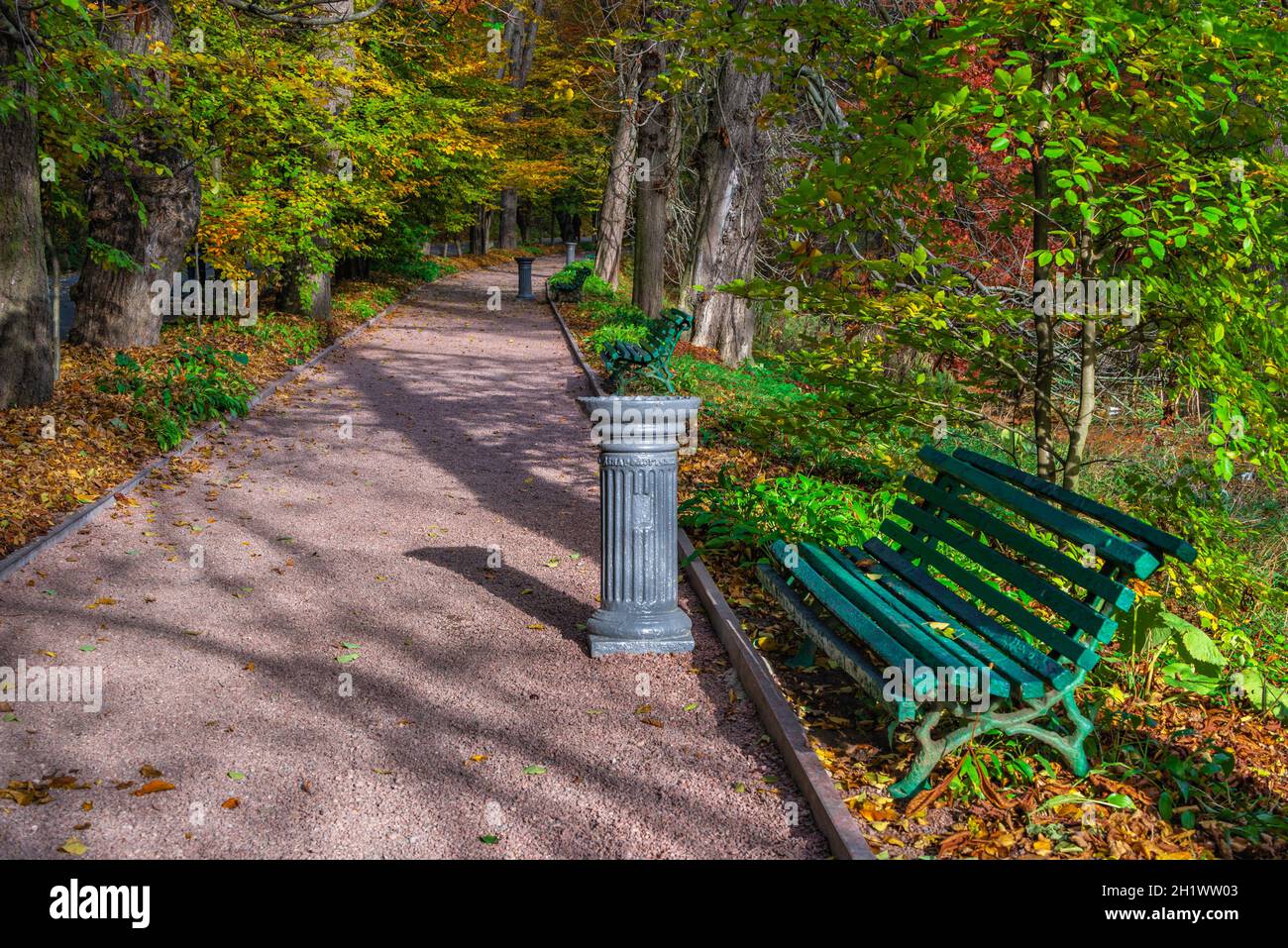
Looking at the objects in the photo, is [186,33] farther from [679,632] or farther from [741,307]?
[679,632]

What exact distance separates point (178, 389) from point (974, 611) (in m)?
9.22

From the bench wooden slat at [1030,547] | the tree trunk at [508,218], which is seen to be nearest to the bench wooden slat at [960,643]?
the bench wooden slat at [1030,547]

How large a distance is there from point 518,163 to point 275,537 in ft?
112

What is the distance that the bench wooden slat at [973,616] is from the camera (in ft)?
13.3

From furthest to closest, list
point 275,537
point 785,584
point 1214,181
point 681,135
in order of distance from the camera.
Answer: point 681,135 → point 275,537 → point 785,584 → point 1214,181

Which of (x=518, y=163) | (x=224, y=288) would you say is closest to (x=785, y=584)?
(x=224, y=288)

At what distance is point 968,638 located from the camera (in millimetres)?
4559

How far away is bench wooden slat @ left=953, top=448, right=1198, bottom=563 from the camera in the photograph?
396 cm

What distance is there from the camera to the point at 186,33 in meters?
13.5

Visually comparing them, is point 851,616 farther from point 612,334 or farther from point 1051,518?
point 612,334

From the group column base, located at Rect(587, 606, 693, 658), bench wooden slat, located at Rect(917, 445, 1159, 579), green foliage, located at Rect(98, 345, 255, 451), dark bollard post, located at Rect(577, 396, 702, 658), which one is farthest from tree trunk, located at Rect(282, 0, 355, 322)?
bench wooden slat, located at Rect(917, 445, 1159, 579)

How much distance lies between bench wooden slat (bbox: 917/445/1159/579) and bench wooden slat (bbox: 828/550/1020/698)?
0.55 metres

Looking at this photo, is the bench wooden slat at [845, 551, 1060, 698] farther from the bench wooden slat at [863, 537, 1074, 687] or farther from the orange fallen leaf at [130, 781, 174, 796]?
the orange fallen leaf at [130, 781, 174, 796]

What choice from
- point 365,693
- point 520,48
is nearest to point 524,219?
point 520,48
